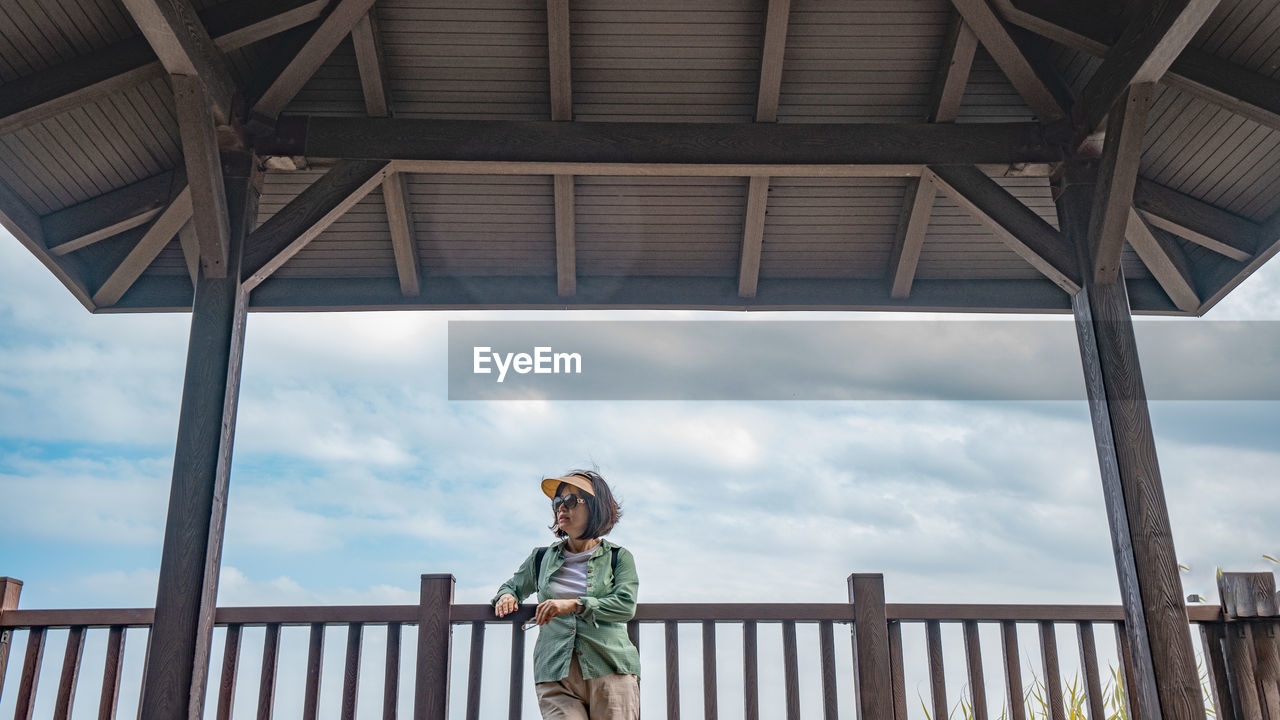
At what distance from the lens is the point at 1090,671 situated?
4422 millimetres

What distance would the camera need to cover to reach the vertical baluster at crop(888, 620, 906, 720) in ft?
13.8

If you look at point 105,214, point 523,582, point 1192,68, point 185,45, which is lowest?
point 523,582

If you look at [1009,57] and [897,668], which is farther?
[1009,57]

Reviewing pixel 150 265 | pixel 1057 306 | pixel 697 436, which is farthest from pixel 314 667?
pixel 697 436

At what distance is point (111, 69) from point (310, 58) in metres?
0.93

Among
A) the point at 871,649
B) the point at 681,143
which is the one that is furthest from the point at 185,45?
the point at 871,649

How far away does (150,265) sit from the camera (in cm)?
645

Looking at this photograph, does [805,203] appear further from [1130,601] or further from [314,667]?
[314,667]

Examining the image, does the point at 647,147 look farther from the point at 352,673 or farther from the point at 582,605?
the point at 352,673

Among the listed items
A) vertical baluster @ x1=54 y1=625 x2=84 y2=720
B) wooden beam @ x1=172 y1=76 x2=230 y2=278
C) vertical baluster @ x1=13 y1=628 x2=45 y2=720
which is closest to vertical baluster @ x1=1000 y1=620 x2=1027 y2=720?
wooden beam @ x1=172 y1=76 x2=230 y2=278

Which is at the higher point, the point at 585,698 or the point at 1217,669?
the point at 1217,669

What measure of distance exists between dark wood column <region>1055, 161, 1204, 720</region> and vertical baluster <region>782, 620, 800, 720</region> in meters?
1.58

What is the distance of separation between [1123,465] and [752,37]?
9.88 ft

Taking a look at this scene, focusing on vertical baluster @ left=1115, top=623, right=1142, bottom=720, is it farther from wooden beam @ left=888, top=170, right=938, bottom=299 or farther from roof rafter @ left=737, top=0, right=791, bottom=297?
roof rafter @ left=737, top=0, right=791, bottom=297
